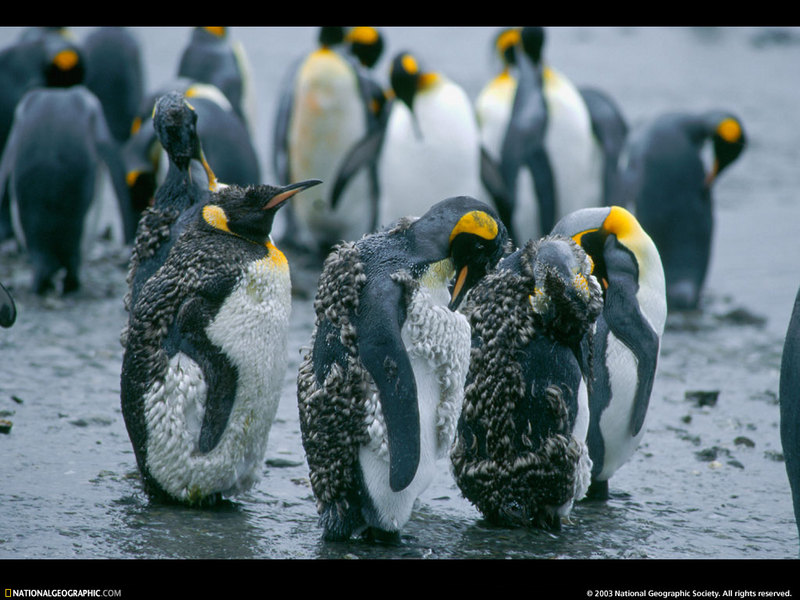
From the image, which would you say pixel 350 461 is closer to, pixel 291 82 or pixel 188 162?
pixel 188 162

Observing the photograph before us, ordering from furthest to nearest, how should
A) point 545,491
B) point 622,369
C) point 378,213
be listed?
point 378,213, point 622,369, point 545,491

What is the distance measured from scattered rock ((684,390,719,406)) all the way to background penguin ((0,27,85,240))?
12.6ft

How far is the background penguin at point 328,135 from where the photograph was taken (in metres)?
7.49

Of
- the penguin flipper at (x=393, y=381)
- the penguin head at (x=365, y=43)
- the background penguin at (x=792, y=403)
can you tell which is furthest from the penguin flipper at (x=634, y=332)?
the penguin head at (x=365, y=43)

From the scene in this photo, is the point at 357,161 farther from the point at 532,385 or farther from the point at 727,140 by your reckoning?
the point at 532,385

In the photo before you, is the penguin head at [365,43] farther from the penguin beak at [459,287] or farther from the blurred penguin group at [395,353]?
the penguin beak at [459,287]

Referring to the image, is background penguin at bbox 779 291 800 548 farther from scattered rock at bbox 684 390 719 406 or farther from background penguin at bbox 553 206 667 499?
scattered rock at bbox 684 390 719 406

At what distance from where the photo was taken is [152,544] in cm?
292

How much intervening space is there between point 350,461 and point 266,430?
454 millimetres

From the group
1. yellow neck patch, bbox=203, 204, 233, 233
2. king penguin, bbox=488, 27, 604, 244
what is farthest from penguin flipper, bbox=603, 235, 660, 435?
king penguin, bbox=488, 27, 604, 244

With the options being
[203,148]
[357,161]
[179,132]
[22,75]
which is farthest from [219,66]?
[179,132]

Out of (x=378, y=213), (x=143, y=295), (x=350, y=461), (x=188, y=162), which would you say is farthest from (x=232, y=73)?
(x=350, y=461)

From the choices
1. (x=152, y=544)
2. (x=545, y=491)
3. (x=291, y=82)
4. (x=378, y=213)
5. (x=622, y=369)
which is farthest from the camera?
(x=291, y=82)

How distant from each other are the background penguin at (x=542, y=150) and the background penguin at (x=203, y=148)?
1942mm
